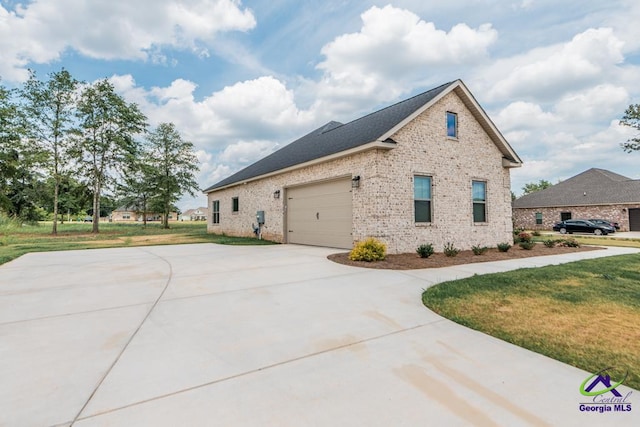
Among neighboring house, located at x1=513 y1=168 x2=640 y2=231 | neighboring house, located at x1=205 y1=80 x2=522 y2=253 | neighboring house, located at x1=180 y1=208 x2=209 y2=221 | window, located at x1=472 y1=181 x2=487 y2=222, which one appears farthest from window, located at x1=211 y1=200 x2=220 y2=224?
neighboring house, located at x1=180 y1=208 x2=209 y2=221

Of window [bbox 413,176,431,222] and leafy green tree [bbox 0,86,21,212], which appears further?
leafy green tree [bbox 0,86,21,212]

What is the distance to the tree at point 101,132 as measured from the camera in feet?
77.0

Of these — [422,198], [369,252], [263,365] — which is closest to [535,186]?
[422,198]

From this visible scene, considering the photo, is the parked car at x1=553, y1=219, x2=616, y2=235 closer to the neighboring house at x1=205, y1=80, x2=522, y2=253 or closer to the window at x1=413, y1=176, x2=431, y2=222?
the neighboring house at x1=205, y1=80, x2=522, y2=253

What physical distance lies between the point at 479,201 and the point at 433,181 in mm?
2983

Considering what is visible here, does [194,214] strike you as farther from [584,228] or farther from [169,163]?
[584,228]

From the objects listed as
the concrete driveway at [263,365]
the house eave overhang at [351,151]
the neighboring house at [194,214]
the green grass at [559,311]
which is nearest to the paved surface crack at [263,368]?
the concrete driveway at [263,365]

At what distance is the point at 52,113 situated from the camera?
22203 mm

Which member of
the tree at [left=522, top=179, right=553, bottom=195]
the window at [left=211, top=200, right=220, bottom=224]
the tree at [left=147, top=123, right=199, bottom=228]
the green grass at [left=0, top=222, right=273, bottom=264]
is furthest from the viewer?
the tree at [left=522, top=179, right=553, bottom=195]

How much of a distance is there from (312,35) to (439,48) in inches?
208

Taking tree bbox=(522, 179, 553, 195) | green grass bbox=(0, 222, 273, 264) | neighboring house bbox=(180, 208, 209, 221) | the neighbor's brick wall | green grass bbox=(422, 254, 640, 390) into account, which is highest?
tree bbox=(522, 179, 553, 195)

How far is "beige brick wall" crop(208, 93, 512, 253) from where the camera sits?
9.79 m

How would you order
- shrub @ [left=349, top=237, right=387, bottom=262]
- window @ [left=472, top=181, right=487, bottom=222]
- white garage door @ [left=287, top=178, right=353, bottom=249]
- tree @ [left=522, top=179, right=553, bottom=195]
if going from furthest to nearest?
tree @ [left=522, top=179, right=553, bottom=195]
window @ [left=472, top=181, right=487, bottom=222]
white garage door @ [left=287, top=178, right=353, bottom=249]
shrub @ [left=349, top=237, right=387, bottom=262]

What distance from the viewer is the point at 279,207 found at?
14.7 meters
